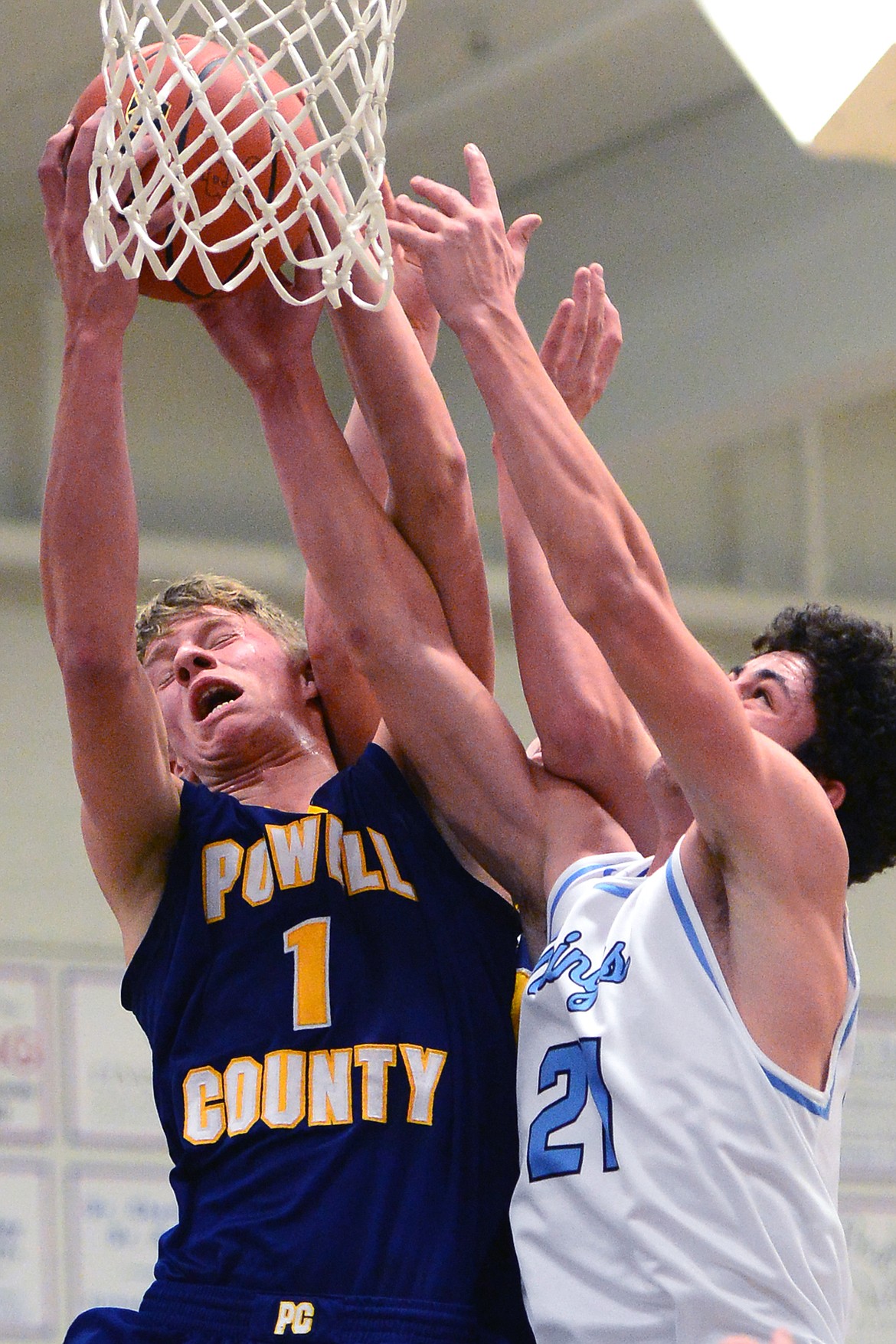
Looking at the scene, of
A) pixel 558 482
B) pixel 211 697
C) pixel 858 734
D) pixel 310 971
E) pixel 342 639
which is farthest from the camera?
pixel 211 697

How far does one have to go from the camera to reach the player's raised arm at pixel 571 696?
8.95 feet

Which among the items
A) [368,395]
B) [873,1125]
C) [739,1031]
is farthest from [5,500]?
[739,1031]

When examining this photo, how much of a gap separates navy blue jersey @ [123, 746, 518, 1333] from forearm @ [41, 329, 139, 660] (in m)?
0.34

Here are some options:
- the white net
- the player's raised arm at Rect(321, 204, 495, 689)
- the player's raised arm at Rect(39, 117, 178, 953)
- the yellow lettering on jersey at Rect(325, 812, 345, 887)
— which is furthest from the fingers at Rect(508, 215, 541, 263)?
the yellow lettering on jersey at Rect(325, 812, 345, 887)

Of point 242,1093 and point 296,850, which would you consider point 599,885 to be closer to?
point 296,850

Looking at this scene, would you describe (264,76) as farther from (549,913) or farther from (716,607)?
(716,607)

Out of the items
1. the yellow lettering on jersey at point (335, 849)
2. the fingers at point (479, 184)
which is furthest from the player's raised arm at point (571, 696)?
the yellow lettering on jersey at point (335, 849)

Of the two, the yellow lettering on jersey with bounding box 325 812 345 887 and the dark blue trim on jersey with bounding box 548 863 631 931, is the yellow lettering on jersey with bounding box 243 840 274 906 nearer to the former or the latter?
the yellow lettering on jersey with bounding box 325 812 345 887

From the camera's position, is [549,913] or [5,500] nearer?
[549,913]

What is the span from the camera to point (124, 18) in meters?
2.40

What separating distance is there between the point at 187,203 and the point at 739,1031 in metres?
A: 1.25

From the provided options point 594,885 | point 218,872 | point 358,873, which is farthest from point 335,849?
point 594,885

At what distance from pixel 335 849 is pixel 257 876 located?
12 cm

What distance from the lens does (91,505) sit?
2496 millimetres
